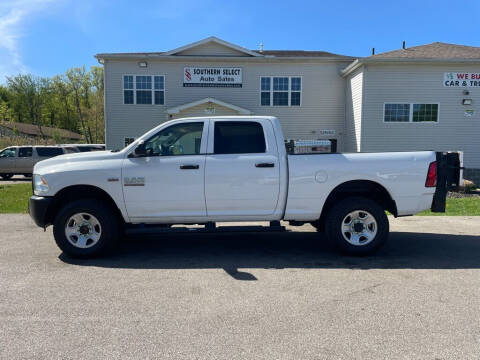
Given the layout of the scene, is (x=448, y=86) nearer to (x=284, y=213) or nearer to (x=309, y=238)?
(x=309, y=238)

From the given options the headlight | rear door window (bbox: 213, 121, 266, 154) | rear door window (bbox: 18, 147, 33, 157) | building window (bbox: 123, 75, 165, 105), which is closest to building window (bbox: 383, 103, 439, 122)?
building window (bbox: 123, 75, 165, 105)

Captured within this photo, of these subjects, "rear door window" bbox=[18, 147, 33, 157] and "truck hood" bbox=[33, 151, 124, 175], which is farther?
"rear door window" bbox=[18, 147, 33, 157]

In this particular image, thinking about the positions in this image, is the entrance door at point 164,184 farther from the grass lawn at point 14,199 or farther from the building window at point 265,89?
the building window at point 265,89

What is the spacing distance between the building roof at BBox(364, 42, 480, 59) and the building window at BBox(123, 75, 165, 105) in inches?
417

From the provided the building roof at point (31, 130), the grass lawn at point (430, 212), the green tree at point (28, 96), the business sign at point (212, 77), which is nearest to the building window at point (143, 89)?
the business sign at point (212, 77)

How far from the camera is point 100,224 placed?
5184 mm

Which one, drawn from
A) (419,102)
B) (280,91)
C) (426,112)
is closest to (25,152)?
(280,91)

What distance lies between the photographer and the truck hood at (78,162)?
16.9 feet

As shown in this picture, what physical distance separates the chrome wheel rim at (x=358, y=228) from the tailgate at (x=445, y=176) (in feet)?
3.40

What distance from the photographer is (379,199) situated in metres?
5.73

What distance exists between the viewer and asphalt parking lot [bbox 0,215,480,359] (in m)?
2.95

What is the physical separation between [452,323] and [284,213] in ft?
8.42

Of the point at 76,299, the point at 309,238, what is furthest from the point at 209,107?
the point at 76,299

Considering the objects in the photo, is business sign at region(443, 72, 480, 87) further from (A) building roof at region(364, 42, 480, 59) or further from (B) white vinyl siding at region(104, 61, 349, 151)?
(B) white vinyl siding at region(104, 61, 349, 151)
